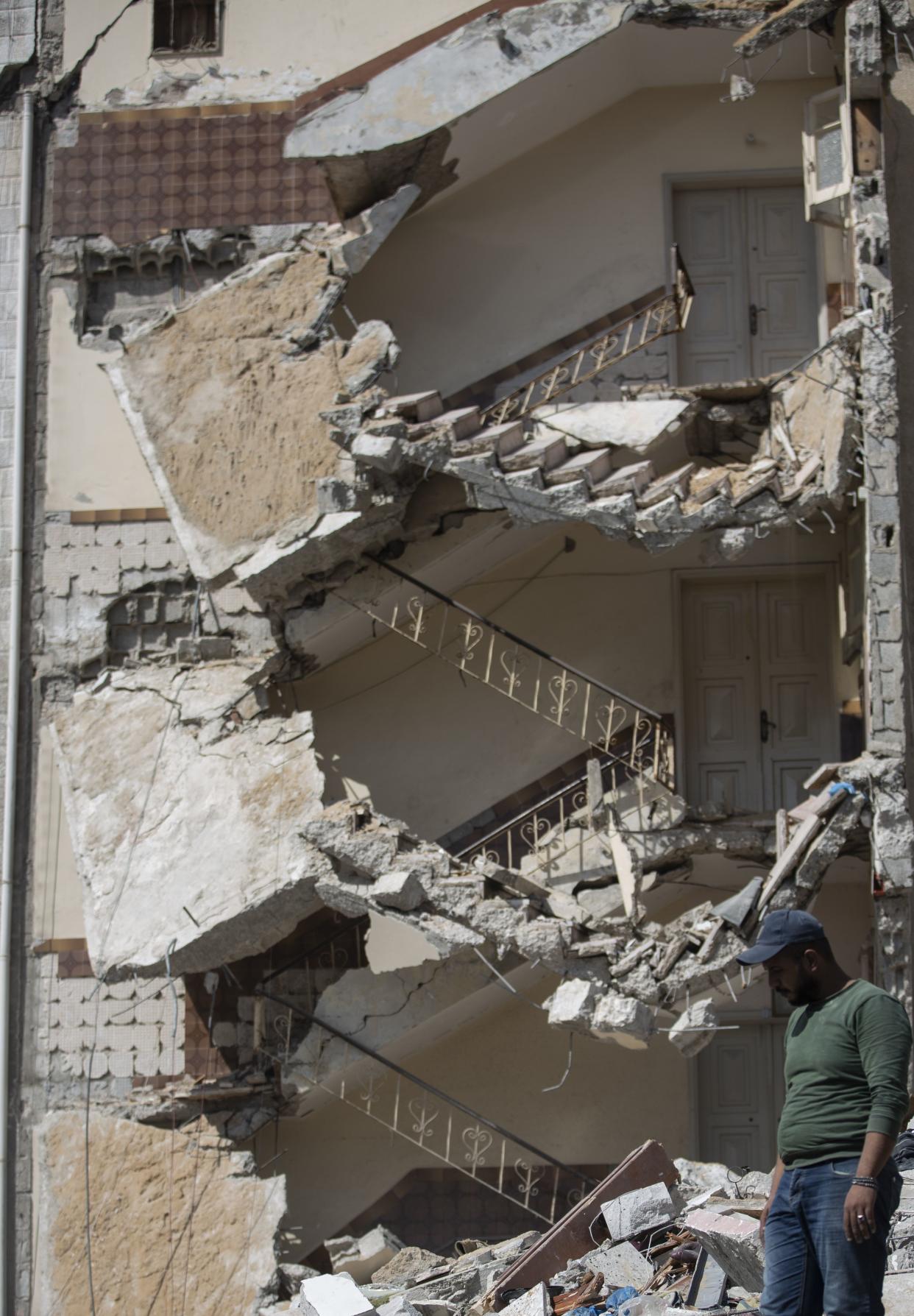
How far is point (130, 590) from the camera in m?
15.0

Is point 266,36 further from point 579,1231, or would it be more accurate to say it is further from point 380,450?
point 579,1231

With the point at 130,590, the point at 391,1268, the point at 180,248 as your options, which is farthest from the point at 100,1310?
the point at 180,248

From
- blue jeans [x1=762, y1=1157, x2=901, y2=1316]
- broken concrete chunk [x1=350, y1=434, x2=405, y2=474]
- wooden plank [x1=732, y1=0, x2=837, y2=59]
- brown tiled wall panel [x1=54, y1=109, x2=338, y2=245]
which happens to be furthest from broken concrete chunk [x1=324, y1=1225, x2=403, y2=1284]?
wooden plank [x1=732, y1=0, x2=837, y2=59]

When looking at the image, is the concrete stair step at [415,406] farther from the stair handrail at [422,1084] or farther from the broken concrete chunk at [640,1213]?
the broken concrete chunk at [640,1213]

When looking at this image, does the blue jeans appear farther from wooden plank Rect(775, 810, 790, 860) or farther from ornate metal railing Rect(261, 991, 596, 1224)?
ornate metal railing Rect(261, 991, 596, 1224)

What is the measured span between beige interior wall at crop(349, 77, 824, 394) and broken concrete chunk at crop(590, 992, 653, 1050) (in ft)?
17.9

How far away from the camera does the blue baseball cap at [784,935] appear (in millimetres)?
7152

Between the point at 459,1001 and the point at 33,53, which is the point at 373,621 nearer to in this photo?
the point at 459,1001

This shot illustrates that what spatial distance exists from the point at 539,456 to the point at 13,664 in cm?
463

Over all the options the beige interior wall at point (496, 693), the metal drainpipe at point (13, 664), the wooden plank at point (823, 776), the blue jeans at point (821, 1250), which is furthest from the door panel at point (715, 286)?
the blue jeans at point (821, 1250)

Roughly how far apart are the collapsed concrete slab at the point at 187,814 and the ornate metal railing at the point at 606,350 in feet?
9.57

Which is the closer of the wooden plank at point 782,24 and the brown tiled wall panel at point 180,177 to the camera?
the wooden plank at point 782,24

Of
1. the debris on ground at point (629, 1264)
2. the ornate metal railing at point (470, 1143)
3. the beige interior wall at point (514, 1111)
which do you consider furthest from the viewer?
the beige interior wall at point (514, 1111)

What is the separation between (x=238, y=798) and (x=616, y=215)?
19.0ft
